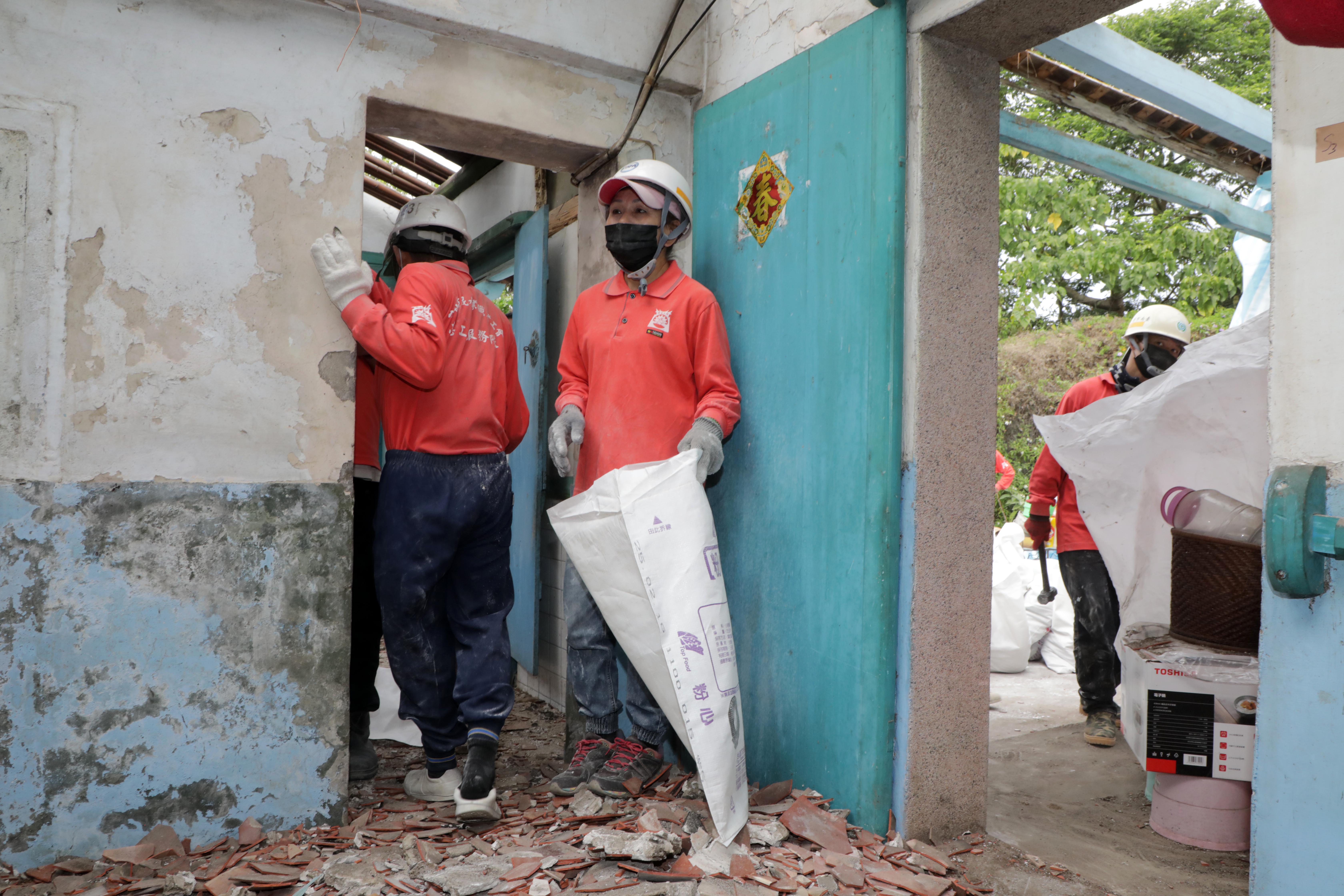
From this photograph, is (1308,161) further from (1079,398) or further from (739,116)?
(1079,398)

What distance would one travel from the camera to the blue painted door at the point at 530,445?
423 centimetres

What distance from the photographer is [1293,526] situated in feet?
5.42

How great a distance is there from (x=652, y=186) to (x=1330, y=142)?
1918mm

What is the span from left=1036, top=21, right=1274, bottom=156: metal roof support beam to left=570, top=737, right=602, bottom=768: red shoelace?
3280 millimetres

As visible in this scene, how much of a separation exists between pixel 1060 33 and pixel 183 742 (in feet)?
10.7

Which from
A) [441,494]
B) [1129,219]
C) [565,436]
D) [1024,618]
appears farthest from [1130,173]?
[1129,219]

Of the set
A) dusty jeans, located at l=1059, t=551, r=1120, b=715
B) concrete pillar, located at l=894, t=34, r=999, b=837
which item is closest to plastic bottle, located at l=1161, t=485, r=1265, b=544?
concrete pillar, located at l=894, t=34, r=999, b=837

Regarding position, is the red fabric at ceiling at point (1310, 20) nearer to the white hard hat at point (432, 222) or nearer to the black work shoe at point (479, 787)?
the white hard hat at point (432, 222)

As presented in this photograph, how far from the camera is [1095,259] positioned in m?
→ 11.3

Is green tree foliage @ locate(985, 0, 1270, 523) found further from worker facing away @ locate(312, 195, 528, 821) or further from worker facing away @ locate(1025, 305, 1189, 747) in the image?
worker facing away @ locate(312, 195, 528, 821)

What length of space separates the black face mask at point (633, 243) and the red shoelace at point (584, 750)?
5.41 ft

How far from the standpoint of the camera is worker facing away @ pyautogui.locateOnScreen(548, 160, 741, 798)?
2975mm

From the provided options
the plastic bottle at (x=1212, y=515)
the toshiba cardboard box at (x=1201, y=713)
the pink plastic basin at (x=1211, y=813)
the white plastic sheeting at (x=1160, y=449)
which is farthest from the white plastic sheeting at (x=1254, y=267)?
the pink plastic basin at (x=1211, y=813)

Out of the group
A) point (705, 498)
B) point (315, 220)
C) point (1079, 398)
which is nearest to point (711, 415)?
point (705, 498)
